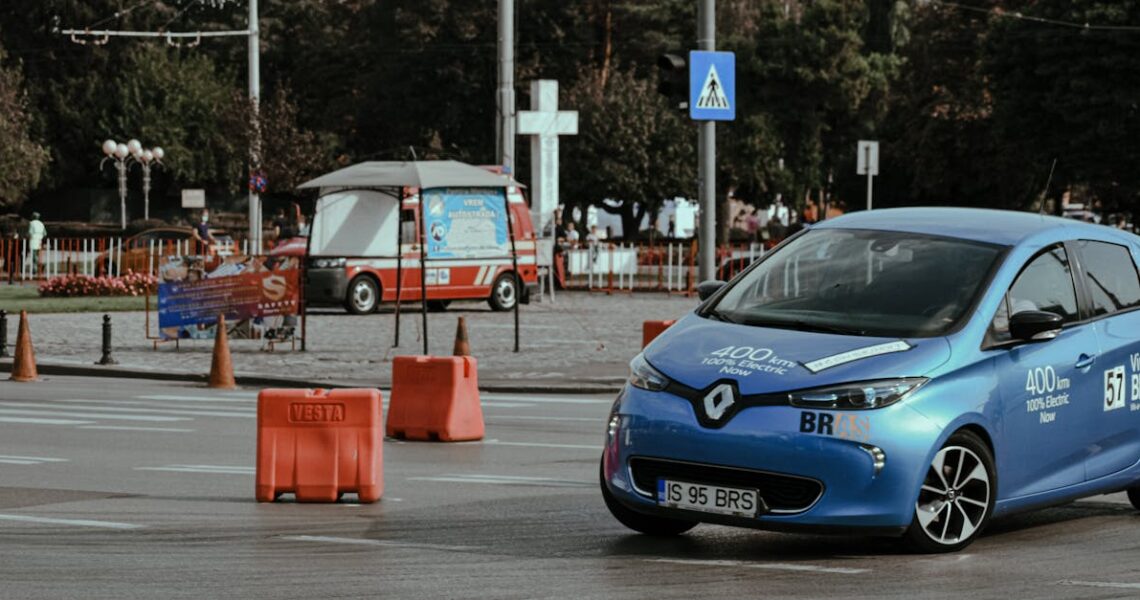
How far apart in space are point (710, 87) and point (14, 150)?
55.9 meters

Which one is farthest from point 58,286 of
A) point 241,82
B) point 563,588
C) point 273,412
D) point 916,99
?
point 241,82

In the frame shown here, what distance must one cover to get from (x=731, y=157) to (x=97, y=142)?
32.1 meters

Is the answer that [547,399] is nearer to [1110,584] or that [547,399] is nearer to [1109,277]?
[1109,277]

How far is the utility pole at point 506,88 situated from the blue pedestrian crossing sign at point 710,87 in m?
13.5

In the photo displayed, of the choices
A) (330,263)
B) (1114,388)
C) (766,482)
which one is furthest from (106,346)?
(766,482)

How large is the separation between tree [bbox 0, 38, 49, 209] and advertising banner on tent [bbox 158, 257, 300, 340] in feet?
151

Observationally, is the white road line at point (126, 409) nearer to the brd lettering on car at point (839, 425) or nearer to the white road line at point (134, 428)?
the white road line at point (134, 428)

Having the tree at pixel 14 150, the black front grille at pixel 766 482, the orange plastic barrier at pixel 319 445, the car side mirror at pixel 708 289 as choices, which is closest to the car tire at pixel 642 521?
the black front grille at pixel 766 482

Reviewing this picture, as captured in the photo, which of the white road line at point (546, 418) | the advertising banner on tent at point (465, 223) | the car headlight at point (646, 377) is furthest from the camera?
the advertising banner on tent at point (465, 223)

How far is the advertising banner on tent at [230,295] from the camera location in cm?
2570

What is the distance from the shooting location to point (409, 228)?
1243 inches

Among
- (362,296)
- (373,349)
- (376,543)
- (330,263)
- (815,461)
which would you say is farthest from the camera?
(362,296)

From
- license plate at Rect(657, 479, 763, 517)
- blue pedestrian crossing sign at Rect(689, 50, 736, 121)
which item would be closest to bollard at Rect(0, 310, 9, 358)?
blue pedestrian crossing sign at Rect(689, 50, 736, 121)

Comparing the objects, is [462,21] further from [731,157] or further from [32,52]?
[32,52]
